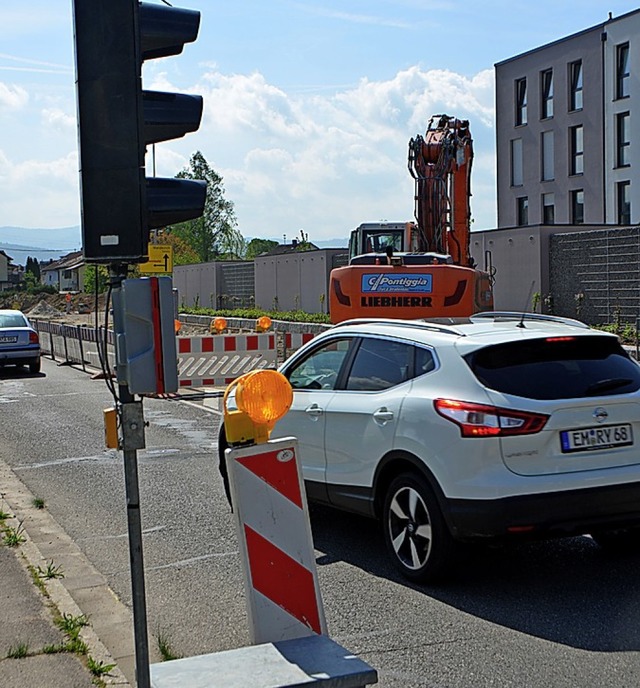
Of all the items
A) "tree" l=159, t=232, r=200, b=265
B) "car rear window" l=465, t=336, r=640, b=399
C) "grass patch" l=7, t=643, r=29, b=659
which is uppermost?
"tree" l=159, t=232, r=200, b=265

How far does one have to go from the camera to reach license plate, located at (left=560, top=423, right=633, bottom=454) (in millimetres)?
6465

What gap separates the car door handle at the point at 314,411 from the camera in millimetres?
7816

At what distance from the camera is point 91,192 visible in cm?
446

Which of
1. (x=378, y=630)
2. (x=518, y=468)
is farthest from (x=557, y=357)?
(x=378, y=630)

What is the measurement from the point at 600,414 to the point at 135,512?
324cm

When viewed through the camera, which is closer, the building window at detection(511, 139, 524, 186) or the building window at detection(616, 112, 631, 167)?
the building window at detection(616, 112, 631, 167)

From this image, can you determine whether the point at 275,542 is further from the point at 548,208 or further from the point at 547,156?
the point at 547,156

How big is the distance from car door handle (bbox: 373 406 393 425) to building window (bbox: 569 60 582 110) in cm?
4600

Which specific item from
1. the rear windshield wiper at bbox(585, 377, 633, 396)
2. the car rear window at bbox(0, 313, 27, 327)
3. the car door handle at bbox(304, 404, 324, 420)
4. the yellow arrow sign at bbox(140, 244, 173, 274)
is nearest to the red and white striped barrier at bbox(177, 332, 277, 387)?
the yellow arrow sign at bbox(140, 244, 173, 274)

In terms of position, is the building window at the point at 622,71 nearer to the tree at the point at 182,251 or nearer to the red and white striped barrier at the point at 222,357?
the red and white striped barrier at the point at 222,357

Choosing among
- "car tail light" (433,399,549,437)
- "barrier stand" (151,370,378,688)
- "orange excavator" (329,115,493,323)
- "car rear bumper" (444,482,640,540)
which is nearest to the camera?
"barrier stand" (151,370,378,688)

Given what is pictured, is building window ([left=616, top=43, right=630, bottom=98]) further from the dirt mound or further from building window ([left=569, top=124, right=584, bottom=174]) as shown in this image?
the dirt mound

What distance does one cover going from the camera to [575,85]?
5066 cm

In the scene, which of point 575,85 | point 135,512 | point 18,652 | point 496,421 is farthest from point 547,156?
point 135,512
